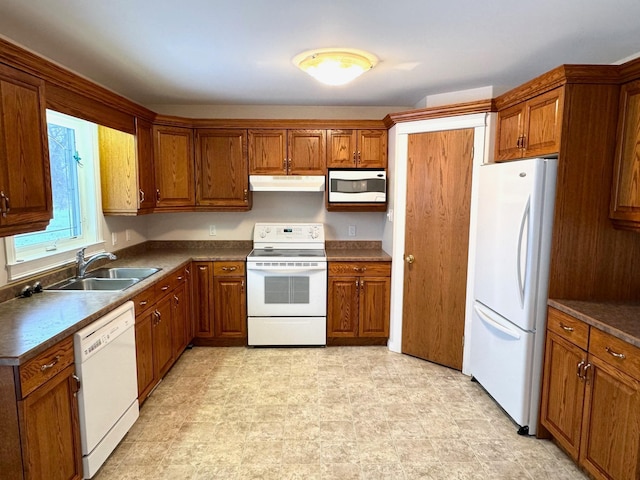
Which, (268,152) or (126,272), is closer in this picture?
(126,272)

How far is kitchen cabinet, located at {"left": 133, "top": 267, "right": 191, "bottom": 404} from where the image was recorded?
255 cm

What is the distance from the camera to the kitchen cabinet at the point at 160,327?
8.37 ft

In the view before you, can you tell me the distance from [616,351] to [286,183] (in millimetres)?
2808

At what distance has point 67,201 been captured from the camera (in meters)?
2.92

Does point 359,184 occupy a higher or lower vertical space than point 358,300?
higher

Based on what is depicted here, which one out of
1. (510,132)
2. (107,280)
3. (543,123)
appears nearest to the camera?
(543,123)

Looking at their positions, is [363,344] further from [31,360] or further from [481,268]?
[31,360]

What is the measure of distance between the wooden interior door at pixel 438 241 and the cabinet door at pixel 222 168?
1.61 metres

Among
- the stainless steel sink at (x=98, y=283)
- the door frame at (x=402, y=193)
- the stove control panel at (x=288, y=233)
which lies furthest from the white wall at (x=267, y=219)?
the stainless steel sink at (x=98, y=283)

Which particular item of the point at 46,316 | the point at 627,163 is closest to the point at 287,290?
the point at 46,316

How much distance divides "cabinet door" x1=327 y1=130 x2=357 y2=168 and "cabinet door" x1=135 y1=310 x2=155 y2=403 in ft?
7.03

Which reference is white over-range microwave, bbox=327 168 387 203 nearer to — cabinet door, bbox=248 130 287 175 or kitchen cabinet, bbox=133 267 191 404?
cabinet door, bbox=248 130 287 175

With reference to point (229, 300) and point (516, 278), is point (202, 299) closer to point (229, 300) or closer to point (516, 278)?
point (229, 300)

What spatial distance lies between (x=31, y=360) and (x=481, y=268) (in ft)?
8.85
